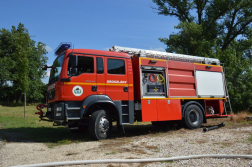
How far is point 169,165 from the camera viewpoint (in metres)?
4.15

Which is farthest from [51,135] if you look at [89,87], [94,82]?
[94,82]

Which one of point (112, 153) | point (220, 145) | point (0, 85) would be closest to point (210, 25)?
point (220, 145)

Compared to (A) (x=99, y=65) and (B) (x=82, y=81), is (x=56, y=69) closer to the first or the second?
(B) (x=82, y=81)

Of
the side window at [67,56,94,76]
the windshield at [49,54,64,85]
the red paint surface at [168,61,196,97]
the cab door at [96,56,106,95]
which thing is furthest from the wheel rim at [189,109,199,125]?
the windshield at [49,54,64,85]

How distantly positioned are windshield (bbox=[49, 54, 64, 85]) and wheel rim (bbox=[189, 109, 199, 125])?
19.6 ft

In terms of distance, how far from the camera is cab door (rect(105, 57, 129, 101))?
7434mm

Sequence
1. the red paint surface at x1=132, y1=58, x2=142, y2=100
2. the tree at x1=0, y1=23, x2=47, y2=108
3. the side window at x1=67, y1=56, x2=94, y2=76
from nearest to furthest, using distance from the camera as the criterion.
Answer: the side window at x1=67, y1=56, x2=94, y2=76
the red paint surface at x1=132, y1=58, x2=142, y2=100
the tree at x1=0, y1=23, x2=47, y2=108

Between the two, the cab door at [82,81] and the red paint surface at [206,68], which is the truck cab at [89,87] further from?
the red paint surface at [206,68]

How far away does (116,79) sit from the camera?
24.8 ft

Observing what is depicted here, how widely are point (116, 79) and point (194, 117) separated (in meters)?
4.46

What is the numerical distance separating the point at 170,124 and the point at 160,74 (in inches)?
127

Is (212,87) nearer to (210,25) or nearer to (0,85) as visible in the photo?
(210,25)

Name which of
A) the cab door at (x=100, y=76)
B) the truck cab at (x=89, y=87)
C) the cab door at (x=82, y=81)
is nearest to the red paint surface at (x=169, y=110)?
the truck cab at (x=89, y=87)

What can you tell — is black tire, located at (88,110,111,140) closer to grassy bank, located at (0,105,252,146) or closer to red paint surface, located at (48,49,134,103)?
grassy bank, located at (0,105,252,146)
